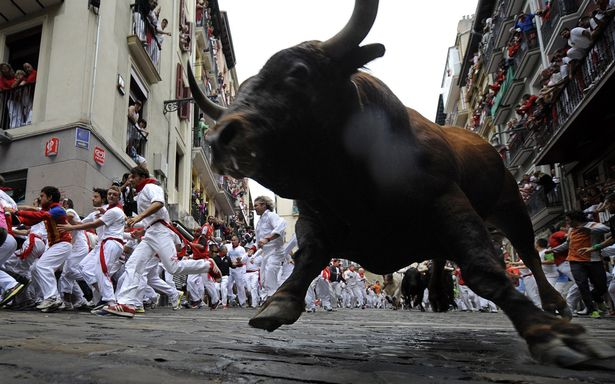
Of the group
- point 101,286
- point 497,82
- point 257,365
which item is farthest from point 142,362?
point 497,82

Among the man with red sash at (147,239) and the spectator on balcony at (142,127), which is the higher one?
the spectator on balcony at (142,127)

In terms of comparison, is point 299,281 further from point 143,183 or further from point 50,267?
point 50,267

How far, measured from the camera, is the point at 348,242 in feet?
10.5

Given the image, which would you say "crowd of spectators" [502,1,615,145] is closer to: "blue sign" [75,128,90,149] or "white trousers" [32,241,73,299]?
"blue sign" [75,128,90,149]

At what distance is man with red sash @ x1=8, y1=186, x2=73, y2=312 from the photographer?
844 centimetres

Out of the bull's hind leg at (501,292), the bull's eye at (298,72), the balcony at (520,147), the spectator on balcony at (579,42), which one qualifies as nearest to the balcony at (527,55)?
the balcony at (520,147)

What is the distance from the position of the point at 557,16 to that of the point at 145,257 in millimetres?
18168

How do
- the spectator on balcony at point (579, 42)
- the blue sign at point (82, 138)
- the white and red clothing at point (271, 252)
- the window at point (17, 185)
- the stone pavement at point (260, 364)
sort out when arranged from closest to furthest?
1. the stone pavement at point (260, 364)
2. the white and red clothing at point (271, 252)
3. the blue sign at point (82, 138)
4. the window at point (17, 185)
5. the spectator on balcony at point (579, 42)

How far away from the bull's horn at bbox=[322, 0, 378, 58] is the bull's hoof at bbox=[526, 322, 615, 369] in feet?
5.00

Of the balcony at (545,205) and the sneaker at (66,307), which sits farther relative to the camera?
the balcony at (545,205)

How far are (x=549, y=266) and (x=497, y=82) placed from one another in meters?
20.1

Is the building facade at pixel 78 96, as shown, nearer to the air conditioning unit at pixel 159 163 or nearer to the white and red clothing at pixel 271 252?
the air conditioning unit at pixel 159 163

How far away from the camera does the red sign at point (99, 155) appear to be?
13111 millimetres

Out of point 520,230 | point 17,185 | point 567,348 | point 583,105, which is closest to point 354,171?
point 567,348
